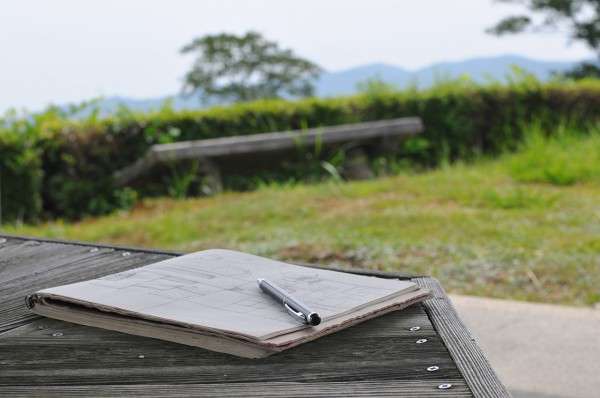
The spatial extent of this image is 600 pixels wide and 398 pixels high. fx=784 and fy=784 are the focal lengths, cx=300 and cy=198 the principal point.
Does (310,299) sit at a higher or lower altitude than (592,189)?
higher

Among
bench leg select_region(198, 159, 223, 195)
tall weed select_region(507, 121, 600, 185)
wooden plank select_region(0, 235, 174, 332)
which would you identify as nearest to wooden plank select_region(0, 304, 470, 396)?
wooden plank select_region(0, 235, 174, 332)

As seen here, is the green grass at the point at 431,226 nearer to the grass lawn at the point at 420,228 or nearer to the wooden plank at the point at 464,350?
the grass lawn at the point at 420,228

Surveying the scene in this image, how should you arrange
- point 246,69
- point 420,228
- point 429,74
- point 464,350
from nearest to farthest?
point 464,350, point 420,228, point 429,74, point 246,69

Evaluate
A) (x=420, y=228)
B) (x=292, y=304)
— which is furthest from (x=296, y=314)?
(x=420, y=228)

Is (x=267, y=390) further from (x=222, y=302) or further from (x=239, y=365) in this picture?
(x=222, y=302)

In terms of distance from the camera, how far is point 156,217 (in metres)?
5.38

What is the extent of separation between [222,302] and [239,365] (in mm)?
165

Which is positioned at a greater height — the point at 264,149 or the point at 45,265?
the point at 45,265

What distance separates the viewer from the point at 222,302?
1037mm

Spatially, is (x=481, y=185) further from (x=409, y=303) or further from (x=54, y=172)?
(x=409, y=303)

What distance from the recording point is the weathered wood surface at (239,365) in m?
0.82

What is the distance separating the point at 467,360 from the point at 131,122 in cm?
590

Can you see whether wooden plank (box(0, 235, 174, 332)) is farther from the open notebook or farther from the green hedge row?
the green hedge row

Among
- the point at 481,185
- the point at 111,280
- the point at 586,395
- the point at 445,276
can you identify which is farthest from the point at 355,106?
the point at 111,280
